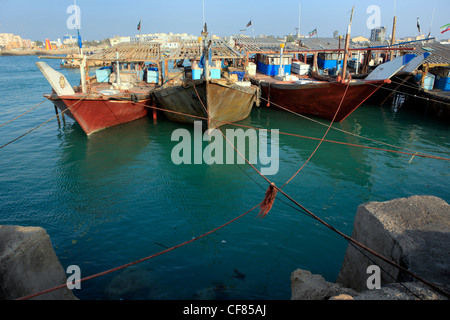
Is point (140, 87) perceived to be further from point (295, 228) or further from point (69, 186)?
A: point (295, 228)

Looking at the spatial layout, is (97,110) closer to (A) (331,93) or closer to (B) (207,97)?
(B) (207,97)

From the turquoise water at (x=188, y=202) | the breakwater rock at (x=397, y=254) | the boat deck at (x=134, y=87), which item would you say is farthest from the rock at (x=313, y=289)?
the boat deck at (x=134, y=87)

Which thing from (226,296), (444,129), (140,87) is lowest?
(226,296)

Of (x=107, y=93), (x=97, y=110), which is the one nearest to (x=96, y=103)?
(x=97, y=110)

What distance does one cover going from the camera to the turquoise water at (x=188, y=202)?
7133 mm

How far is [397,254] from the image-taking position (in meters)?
4.42

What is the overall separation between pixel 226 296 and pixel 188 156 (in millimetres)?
9201

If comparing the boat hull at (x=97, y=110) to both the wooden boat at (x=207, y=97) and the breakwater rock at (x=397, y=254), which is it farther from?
the breakwater rock at (x=397, y=254)

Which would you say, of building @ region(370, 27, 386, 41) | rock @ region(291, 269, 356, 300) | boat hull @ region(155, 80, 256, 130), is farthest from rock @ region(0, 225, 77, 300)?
building @ region(370, 27, 386, 41)

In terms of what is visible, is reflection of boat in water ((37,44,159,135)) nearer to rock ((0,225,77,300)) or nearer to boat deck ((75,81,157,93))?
boat deck ((75,81,157,93))

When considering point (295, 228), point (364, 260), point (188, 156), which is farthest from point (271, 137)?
point (364, 260)

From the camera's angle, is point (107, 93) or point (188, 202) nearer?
point (188, 202)

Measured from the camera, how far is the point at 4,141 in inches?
684

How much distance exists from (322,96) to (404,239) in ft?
51.8
